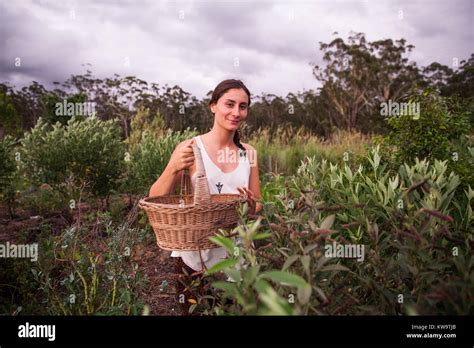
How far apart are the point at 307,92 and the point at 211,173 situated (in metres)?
30.0

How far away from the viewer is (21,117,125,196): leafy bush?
5289mm

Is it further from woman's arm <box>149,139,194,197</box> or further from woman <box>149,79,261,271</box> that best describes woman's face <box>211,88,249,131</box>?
woman's arm <box>149,139,194,197</box>

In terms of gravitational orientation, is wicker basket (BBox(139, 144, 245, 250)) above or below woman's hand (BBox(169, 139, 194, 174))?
below

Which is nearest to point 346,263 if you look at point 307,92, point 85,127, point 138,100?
point 85,127

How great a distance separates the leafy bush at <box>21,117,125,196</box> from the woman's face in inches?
141

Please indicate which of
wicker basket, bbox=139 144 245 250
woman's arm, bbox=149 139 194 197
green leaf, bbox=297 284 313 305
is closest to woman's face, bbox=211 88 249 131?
woman's arm, bbox=149 139 194 197

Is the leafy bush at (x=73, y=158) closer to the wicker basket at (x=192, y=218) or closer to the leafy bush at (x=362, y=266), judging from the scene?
the wicker basket at (x=192, y=218)

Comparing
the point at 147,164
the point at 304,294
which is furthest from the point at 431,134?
the point at 147,164

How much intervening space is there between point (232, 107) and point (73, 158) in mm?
3845

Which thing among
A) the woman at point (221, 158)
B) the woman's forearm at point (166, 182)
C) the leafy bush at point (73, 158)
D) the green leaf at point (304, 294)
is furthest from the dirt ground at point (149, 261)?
the green leaf at point (304, 294)

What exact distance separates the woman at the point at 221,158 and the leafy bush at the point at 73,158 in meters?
3.41
